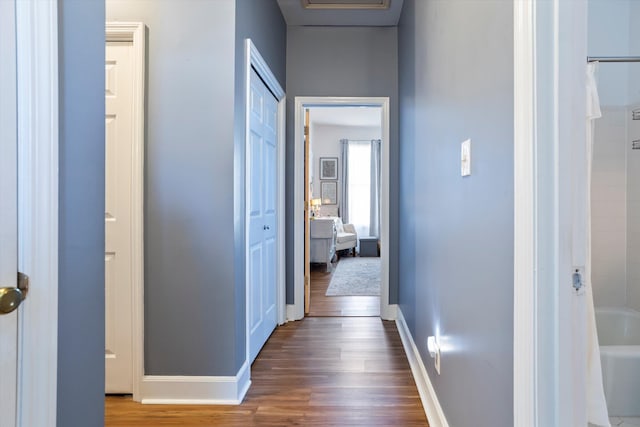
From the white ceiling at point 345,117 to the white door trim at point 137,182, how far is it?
465 cm

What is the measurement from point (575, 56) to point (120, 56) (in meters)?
2.14

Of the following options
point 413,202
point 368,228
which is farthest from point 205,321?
point 368,228

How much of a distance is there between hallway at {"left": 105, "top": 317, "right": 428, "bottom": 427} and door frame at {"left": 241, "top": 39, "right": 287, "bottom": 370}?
287 millimetres

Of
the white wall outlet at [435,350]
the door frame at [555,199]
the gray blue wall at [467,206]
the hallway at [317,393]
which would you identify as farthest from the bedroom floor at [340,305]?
the door frame at [555,199]

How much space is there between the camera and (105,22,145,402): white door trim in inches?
76.5

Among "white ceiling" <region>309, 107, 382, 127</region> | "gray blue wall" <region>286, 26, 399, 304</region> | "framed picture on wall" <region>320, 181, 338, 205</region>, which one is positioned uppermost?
"white ceiling" <region>309, 107, 382, 127</region>

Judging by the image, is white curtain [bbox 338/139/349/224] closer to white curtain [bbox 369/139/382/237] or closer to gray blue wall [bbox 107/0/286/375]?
white curtain [bbox 369/139/382/237]

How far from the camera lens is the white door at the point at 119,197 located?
6.54ft

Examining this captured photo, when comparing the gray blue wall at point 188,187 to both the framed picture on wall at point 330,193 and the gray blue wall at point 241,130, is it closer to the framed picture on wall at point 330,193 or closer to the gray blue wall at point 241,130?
the gray blue wall at point 241,130

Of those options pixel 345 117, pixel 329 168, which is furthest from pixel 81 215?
pixel 329 168

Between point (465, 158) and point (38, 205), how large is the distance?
1240 millimetres

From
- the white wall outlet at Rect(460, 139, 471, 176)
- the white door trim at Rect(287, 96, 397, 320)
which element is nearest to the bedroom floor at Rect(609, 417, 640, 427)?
the white wall outlet at Rect(460, 139, 471, 176)

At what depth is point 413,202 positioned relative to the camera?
245 centimetres

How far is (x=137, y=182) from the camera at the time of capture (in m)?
1.95
